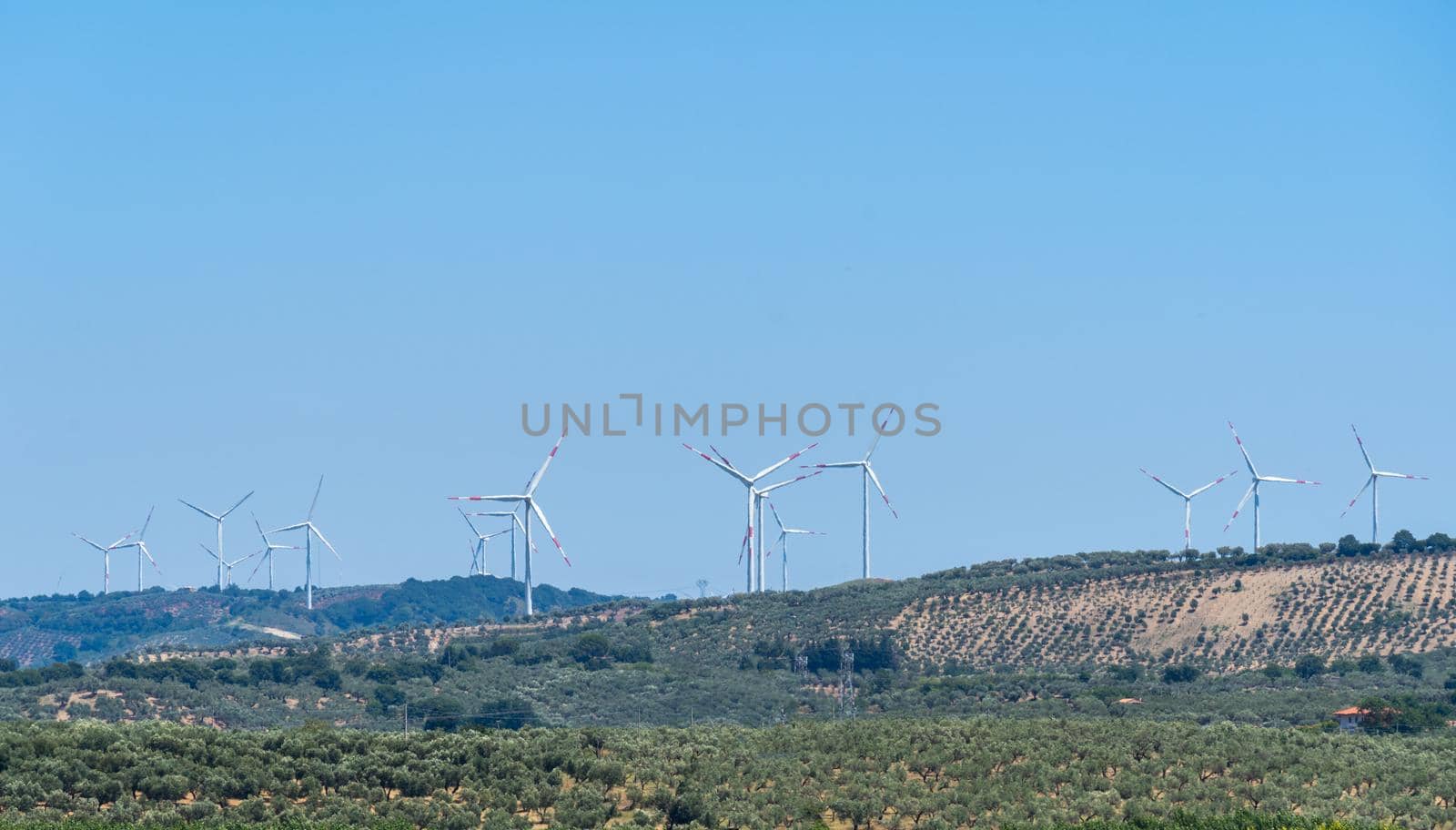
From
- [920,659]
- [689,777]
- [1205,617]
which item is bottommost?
[920,659]

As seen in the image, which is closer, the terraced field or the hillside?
the hillside

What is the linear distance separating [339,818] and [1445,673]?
292ft

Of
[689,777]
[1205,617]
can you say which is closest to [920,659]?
[1205,617]

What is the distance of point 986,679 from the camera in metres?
121

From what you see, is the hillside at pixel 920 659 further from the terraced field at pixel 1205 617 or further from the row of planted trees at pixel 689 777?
the row of planted trees at pixel 689 777

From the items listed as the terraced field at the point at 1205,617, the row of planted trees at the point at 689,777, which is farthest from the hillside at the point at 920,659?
the row of planted trees at the point at 689,777

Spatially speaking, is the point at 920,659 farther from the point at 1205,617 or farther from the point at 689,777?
the point at 689,777

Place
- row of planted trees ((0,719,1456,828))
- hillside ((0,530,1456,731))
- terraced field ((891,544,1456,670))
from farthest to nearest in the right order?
terraced field ((891,544,1456,670))
hillside ((0,530,1456,731))
row of planted trees ((0,719,1456,828))

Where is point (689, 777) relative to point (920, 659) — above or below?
above

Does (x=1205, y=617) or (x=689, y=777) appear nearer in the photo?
(x=689, y=777)

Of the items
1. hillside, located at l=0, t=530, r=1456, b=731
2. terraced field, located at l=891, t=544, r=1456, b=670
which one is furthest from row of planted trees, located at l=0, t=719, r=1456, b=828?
terraced field, located at l=891, t=544, r=1456, b=670

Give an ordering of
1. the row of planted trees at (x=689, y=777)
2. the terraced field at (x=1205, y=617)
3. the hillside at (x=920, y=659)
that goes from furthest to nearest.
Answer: the terraced field at (x=1205, y=617) → the hillside at (x=920, y=659) → the row of planted trees at (x=689, y=777)

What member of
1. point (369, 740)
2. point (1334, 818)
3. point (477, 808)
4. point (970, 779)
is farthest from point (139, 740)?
point (1334, 818)

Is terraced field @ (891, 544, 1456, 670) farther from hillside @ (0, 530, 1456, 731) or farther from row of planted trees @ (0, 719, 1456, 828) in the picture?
row of planted trees @ (0, 719, 1456, 828)
